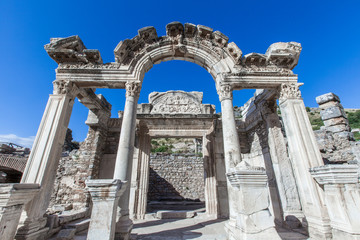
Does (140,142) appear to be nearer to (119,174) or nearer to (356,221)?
(119,174)

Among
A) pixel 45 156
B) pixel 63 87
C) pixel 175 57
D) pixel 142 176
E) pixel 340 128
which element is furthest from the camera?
pixel 142 176

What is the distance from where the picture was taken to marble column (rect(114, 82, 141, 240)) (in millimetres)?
4402

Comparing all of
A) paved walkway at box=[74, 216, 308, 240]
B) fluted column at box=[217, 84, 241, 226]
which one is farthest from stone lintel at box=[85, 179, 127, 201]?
fluted column at box=[217, 84, 241, 226]

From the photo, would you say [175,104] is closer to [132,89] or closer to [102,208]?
[132,89]

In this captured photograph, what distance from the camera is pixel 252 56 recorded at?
6398 millimetres

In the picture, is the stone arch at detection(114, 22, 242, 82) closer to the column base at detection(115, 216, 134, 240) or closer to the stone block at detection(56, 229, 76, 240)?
the column base at detection(115, 216, 134, 240)

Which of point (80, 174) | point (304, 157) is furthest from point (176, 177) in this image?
point (304, 157)

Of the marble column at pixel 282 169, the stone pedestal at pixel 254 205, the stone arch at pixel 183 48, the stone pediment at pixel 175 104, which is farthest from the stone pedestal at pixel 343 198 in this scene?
the stone pediment at pixel 175 104

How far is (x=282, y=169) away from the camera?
659 cm

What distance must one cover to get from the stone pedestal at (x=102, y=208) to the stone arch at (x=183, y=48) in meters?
3.97

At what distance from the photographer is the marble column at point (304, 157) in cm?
457

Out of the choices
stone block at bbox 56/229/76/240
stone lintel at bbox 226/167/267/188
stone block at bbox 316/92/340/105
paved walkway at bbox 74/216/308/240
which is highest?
stone block at bbox 316/92/340/105

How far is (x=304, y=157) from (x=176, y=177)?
10934 millimetres

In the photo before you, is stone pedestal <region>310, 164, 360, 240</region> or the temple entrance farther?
the temple entrance
